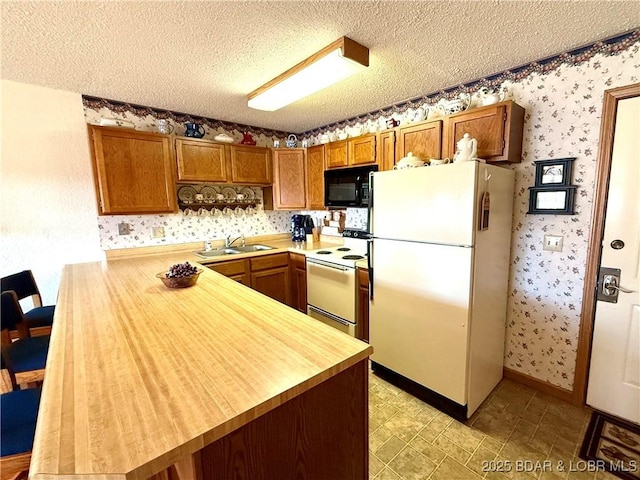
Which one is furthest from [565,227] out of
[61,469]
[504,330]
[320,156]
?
[61,469]

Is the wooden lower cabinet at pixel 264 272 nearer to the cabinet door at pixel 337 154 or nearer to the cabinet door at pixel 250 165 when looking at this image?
the cabinet door at pixel 250 165

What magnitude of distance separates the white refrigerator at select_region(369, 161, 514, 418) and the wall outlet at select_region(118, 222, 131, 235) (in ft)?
7.82

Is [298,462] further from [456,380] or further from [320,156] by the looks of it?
[320,156]

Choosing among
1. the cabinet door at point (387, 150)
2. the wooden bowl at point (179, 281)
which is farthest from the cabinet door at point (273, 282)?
the cabinet door at point (387, 150)

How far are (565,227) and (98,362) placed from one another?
8.86 feet

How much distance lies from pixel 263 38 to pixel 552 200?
2.17 metres

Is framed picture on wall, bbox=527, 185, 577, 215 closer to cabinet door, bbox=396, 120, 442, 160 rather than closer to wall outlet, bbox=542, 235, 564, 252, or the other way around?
wall outlet, bbox=542, 235, 564, 252

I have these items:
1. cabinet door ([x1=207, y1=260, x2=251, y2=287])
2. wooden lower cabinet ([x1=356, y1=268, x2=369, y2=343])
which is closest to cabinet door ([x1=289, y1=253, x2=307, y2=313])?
cabinet door ([x1=207, y1=260, x2=251, y2=287])

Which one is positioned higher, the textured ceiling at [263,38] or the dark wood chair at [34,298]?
the textured ceiling at [263,38]

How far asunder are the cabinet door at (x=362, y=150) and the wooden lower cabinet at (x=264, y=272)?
1336 mm

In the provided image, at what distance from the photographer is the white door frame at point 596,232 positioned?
5.69ft

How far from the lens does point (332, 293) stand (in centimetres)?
282

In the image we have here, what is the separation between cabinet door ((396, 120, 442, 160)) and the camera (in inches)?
89.5

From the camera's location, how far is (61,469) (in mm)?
593
